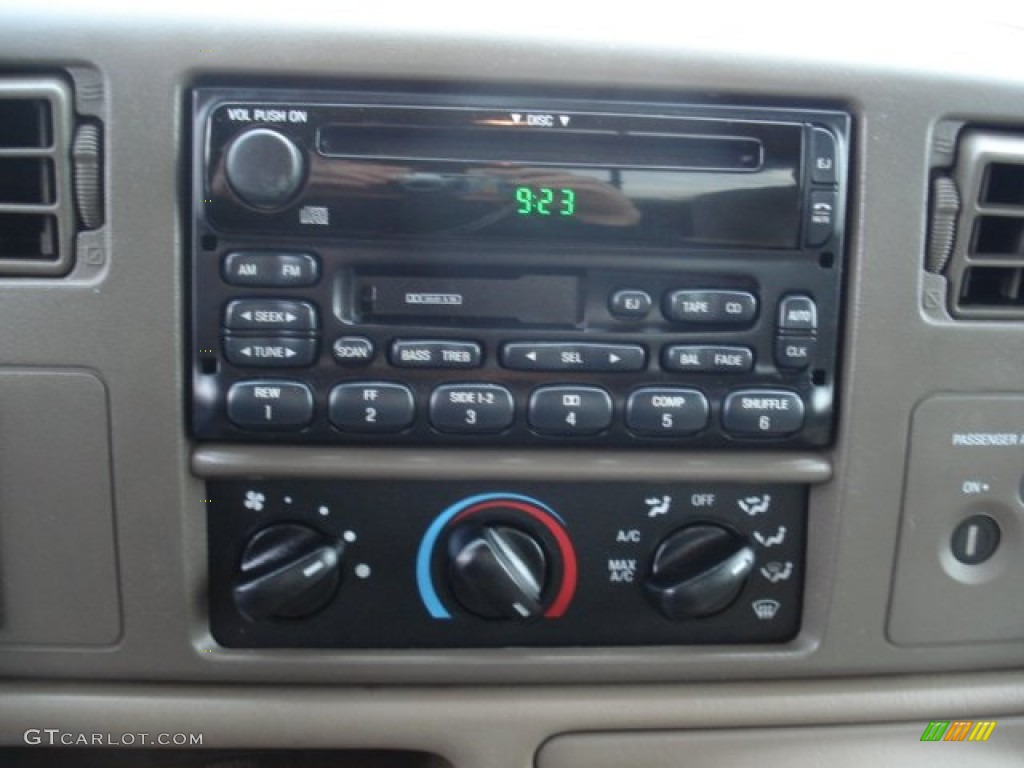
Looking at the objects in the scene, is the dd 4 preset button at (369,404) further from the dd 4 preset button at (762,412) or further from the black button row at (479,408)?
the dd 4 preset button at (762,412)

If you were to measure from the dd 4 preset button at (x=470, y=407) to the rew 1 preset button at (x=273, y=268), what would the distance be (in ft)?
0.47

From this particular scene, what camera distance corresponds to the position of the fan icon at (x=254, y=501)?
79 centimetres

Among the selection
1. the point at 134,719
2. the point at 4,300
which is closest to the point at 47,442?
the point at 4,300

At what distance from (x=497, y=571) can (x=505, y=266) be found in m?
0.26

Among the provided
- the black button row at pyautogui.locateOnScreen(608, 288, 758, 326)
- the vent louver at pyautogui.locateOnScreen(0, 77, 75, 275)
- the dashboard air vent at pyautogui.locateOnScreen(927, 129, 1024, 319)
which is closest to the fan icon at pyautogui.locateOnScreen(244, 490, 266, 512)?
the vent louver at pyautogui.locateOnScreen(0, 77, 75, 275)

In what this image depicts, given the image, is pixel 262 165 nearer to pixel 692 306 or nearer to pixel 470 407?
pixel 470 407

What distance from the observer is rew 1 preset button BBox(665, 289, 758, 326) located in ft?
2.49

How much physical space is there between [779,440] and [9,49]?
0.71 meters

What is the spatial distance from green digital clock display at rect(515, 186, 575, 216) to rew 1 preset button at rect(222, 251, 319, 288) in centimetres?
18

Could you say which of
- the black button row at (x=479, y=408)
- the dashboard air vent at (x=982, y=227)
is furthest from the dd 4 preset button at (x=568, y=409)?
the dashboard air vent at (x=982, y=227)

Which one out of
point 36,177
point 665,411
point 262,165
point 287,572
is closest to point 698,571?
point 665,411

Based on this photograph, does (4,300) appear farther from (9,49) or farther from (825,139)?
(825,139)

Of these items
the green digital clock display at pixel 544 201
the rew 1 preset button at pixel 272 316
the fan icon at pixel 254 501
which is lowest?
the fan icon at pixel 254 501

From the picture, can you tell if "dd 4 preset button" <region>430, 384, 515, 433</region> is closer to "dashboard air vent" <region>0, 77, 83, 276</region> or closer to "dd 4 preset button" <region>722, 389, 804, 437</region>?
"dd 4 preset button" <region>722, 389, 804, 437</region>
